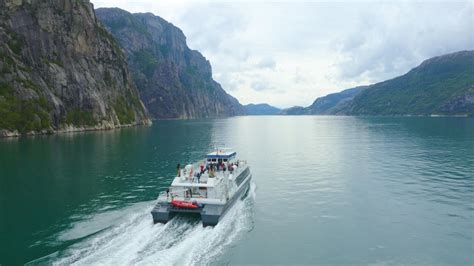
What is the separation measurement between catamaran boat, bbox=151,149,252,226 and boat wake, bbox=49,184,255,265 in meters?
0.94

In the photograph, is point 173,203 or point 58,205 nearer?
point 173,203

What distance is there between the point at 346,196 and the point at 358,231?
12.9 metres

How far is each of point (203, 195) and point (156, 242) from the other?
9375mm

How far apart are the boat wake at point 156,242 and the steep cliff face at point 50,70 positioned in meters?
115

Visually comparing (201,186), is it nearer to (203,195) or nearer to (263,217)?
(203,195)

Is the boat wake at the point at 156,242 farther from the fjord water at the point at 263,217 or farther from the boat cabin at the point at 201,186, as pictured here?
the boat cabin at the point at 201,186

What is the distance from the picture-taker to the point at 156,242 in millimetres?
29047

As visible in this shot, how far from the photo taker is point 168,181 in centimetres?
5528

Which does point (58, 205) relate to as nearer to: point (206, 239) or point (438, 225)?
point (206, 239)

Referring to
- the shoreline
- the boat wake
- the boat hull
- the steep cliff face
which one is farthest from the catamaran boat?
the steep cliff face

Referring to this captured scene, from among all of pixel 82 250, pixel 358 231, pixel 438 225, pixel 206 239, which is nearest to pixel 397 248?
pixel 358 231

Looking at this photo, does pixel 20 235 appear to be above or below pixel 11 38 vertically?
below

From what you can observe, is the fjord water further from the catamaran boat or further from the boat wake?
the catamaran boat

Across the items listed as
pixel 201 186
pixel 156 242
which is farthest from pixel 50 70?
→ pixel 156 242
